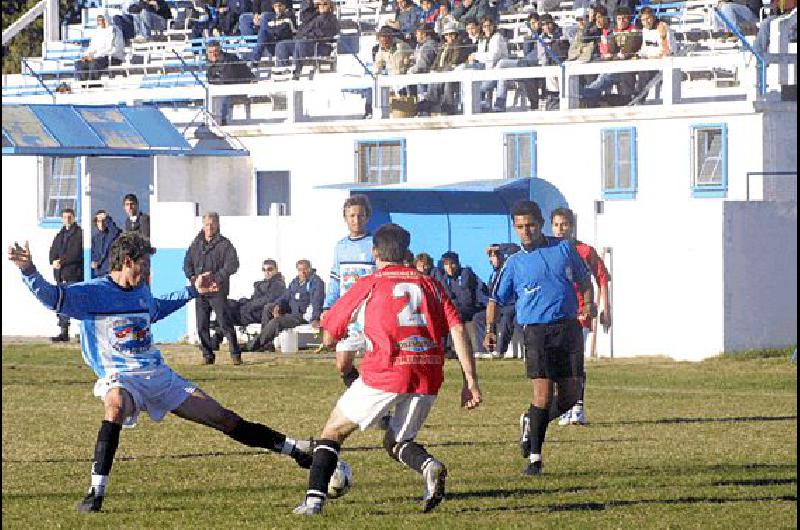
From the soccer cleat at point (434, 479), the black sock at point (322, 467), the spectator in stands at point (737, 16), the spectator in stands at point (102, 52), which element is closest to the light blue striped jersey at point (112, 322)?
the black sock at point (322, 467)

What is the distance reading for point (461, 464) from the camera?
46.2ft

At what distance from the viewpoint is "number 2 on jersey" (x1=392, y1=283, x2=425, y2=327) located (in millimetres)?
11391

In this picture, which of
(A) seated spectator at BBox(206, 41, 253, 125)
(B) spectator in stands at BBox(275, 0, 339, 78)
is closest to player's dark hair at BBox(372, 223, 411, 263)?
(A) seated spectator at BBox(206, 41, 253, 125)

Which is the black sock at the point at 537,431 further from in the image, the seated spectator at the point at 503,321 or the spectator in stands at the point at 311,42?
the spectator in stands at the point at 311,42

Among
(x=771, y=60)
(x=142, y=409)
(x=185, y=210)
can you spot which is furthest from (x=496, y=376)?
(x=142, y=409)

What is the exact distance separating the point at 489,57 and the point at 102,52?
9.34 meters

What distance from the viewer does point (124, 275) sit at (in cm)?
1198

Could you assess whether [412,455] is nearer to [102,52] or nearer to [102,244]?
[102,244]

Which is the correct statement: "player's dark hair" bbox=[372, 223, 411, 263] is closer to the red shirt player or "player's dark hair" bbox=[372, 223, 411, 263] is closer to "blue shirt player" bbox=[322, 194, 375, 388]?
the red shirt player

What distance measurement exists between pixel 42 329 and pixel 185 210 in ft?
15.9

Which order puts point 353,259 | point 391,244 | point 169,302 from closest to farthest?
1. point 391,244
2. point 169,302
3. point 353,259

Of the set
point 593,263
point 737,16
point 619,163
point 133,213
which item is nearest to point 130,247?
point 593,263

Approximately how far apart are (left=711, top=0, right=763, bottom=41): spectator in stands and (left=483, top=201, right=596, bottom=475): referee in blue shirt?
49.9ft

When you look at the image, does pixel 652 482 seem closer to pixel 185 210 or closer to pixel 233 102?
pixel 185 210
